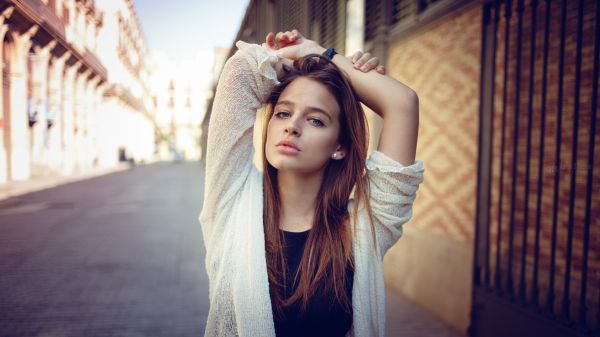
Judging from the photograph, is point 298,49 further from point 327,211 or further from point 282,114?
point 327,211

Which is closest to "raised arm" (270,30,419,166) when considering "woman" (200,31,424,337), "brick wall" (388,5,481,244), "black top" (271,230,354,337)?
"woman" (200,31,424,337)

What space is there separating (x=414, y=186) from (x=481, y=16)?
10.3 ft

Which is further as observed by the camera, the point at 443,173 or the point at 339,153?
the point at 443,173

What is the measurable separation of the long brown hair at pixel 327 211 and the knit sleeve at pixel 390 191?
1.9 inches

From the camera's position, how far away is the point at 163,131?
5603cm

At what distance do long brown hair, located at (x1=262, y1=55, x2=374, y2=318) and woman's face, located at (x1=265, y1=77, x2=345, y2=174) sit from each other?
5 centimetres

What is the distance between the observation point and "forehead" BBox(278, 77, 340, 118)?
1.50 metres

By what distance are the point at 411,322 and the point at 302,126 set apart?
3.52 meters

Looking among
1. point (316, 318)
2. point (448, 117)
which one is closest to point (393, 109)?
point (316, 318)

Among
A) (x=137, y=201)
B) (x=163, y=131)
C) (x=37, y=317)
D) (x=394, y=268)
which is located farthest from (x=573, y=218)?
(x=163, y=131)

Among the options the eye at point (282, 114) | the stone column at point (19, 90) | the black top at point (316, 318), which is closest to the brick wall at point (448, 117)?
the black top at point (316, 318)

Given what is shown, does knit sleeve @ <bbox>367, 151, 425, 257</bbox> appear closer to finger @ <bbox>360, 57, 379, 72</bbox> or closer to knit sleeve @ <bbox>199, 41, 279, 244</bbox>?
finger @ <bbox>360, 57, 379, 72</bbox>

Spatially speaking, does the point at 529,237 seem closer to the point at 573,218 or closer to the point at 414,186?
the point at 573,218

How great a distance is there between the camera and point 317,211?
1.64 meters
